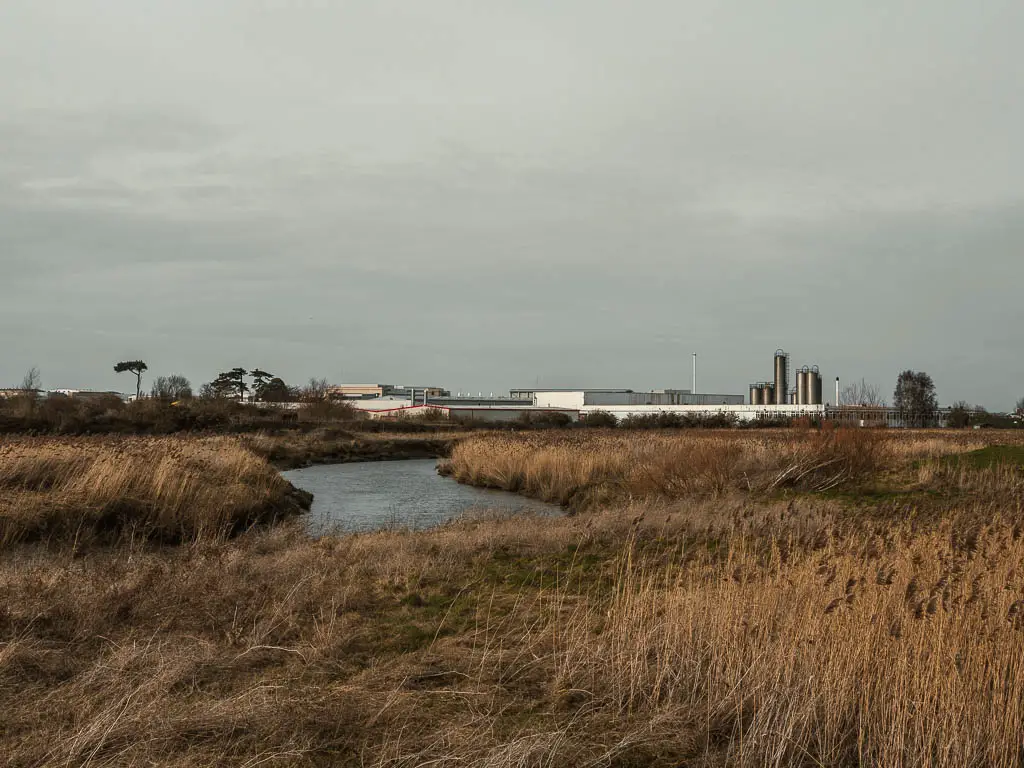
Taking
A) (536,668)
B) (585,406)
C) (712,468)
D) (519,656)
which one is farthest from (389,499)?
(585,406)

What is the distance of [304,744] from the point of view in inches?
165

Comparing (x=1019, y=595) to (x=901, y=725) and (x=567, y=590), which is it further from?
(x=567, y=590)

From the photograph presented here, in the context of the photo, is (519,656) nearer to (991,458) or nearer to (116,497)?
(116,497)

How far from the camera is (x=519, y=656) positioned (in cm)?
566

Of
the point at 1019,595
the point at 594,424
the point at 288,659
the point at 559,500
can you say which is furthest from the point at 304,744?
the point at 594,424

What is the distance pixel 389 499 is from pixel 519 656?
16.1 meters

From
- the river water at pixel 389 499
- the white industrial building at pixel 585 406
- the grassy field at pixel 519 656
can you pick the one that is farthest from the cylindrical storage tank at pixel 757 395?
the grassy field at pixel 519 656

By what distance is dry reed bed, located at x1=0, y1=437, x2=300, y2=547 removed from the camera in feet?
40.7

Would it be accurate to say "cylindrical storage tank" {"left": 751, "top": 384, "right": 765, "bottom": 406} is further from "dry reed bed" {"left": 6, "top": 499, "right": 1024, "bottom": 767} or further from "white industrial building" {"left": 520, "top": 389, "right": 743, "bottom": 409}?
"dry reed bed" {"left": 6, "top": 499, "right": 1024, "bottom": 767}

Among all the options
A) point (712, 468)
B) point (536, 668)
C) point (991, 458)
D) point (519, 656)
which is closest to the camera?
point (536, 668)

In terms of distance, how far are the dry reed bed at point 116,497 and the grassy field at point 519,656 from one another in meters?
2.88

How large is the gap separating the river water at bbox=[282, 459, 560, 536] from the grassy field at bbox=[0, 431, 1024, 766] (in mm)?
6205

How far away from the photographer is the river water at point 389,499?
1652 centimetres

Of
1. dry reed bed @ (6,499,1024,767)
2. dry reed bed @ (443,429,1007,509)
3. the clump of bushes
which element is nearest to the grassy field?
dry reed bed @ (6,499,1024,767)
